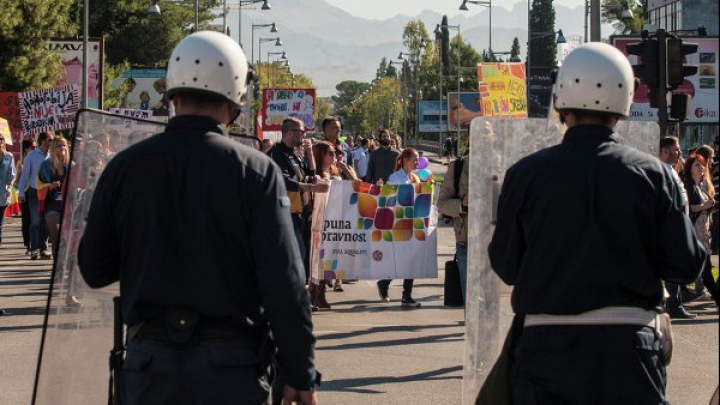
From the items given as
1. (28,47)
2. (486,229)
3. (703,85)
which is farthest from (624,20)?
(486,229)

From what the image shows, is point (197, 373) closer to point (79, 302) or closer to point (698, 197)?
point (79, 302)

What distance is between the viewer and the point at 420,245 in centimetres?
1538

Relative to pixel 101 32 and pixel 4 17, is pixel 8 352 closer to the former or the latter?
pixel 4 17

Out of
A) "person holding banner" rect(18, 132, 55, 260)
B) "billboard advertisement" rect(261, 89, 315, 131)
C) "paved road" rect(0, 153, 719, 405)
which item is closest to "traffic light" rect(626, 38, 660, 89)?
"paved road" rect(0, 153, 719, 405)

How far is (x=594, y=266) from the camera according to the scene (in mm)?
4488

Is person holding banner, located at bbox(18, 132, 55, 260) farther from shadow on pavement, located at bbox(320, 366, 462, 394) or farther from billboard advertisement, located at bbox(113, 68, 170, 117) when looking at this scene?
billboard advertisement, located at bbox(113, 68, 170, 117)

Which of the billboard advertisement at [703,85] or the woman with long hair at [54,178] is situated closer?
the woman with long hair at [54,178]

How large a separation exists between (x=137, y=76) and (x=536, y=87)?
19383mm

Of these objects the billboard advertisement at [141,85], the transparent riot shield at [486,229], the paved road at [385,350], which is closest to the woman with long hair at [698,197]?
the paved road at [385,350]

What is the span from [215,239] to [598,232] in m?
1.24

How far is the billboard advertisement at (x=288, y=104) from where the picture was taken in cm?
4072

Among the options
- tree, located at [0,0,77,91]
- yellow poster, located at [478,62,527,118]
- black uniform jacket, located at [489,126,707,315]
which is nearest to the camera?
black uniform jacket, located at [489,126,707,315]

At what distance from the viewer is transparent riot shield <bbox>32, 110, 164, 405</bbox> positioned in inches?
198

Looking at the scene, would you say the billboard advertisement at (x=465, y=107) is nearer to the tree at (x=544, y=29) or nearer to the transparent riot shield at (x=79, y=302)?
the tree at (x=544, y=29)
